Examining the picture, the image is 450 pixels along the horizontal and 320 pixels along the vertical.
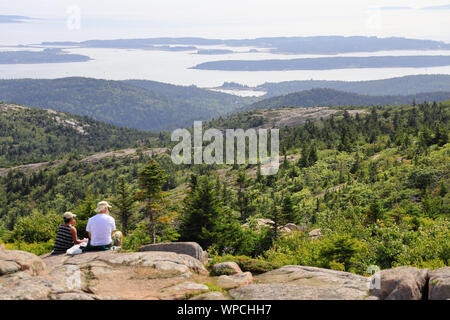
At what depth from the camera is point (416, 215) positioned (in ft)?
108

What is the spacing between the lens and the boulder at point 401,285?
11711 millimetres

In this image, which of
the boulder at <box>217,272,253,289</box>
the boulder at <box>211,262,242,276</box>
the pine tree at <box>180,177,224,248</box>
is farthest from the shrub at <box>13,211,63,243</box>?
the boulder at <box>217,272,253,289</box>

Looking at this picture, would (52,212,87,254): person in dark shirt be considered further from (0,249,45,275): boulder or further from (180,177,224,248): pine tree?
(180,177,224,248): pine tree

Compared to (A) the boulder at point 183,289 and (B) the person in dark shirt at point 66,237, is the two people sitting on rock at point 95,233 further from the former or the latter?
(A) the boulder at point 183,289

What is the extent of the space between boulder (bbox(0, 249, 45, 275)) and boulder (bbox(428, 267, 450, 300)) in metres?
→ 13.6

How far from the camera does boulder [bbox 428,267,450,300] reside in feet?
38.0

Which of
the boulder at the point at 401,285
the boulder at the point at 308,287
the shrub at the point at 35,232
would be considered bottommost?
the shrub at the point at 35,232

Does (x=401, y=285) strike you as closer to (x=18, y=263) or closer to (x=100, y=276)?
(x=100, y=276)

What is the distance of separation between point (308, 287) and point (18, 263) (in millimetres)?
10313

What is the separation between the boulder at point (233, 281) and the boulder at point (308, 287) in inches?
27.3

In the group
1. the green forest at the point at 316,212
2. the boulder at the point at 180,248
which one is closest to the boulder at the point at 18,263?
the boulder at the point at 180,248
